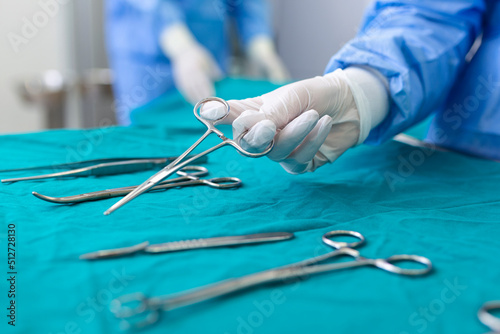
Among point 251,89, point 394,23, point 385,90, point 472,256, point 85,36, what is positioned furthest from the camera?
point 85,36

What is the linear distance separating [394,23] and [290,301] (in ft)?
2.69

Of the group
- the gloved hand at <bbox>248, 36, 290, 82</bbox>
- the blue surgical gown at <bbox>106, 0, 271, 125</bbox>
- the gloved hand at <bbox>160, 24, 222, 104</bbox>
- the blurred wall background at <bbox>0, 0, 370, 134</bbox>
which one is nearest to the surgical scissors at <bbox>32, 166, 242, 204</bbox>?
the gloved hand at <bbox>160, 24, 222, 104</bbox>

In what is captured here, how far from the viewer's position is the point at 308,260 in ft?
1.96

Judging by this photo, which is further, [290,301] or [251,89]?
[251,89]

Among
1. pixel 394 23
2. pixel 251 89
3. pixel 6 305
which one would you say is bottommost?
pixel 6 305

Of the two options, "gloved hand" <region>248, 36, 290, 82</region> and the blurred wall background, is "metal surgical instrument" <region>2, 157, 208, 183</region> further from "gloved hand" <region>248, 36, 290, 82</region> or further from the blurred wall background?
the blurred wall background

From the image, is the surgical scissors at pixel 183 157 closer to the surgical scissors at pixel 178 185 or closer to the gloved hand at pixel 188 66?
the surgical scissors at pixel 178 185

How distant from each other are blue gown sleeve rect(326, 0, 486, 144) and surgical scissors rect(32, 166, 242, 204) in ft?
1.17

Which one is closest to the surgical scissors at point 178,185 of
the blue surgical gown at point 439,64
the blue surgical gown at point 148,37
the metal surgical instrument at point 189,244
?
the metal surgical instrument at point 189,244

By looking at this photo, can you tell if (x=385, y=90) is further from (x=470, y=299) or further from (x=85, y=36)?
(x=85, y=36)

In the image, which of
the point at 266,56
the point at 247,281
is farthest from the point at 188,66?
the point at 247,281

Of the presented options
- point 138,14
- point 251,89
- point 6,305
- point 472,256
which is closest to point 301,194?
point 472,256

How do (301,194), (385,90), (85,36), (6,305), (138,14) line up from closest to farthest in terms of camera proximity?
1. (6,305)
2. (301,194)
3. (385,90)
4. (138,14)
5. (85,36)

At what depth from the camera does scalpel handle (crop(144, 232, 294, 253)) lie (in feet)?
2.02
